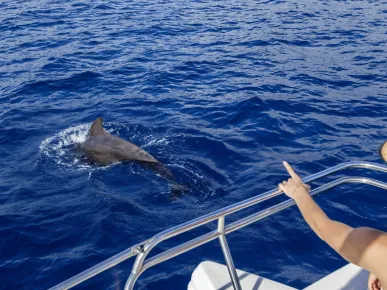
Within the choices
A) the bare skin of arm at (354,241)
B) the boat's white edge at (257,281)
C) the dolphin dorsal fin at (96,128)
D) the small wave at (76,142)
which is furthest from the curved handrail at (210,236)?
the dolphin dorsal fin at (96,128)

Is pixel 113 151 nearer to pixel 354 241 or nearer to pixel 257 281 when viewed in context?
pixel 257 281

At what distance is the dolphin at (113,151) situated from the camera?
32.7 ft

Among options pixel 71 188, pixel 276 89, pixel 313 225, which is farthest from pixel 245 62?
pixel 313 225

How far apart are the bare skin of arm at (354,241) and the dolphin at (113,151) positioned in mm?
5985

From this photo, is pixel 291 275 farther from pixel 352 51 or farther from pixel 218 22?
pixel 218 22

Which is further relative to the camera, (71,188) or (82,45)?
(82,45)

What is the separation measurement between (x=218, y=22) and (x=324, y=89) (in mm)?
8362

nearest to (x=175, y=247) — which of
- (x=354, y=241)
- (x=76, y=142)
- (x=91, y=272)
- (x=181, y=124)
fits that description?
(x=91, y=272)

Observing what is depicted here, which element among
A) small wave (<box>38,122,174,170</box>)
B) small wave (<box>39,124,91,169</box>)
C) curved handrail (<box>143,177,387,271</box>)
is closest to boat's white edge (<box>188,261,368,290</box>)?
curved handrail (<box>143,177,387,271</box>)

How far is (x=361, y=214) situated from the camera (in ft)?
27.8

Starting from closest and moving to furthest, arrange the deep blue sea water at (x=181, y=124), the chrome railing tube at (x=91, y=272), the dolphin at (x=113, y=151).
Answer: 1. the chrome railing tube at (x=91, y=272)
2. the deep blue sea water at (x=181, y=124)
3. the dolphin at (x=113, y=151)

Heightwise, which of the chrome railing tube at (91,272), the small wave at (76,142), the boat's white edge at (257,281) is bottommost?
the small wave at (76,142)

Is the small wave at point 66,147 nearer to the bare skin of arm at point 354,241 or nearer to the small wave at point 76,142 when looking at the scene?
the small wave at point 76,142

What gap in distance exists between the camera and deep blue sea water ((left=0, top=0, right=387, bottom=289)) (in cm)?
779
